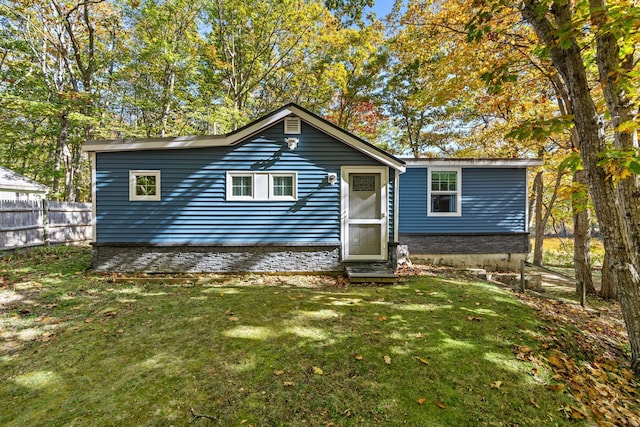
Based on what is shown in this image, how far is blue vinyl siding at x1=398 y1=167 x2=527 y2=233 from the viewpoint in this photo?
965cm

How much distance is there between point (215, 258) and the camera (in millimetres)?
6883

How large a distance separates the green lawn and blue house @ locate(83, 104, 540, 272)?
148cm

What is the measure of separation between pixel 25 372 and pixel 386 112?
63.5 feet

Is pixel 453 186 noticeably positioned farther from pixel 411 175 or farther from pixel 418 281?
pixel 418 281

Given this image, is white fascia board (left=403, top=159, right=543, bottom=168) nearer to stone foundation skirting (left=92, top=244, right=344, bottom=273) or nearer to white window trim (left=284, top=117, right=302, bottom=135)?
white window trim (left=284, top=117, right=302, bottom=135)

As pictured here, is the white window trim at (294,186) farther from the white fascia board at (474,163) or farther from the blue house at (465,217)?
the white fascia board at (474,163)

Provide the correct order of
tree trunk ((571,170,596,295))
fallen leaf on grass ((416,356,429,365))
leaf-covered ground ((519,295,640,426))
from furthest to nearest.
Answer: tree trunk ((571,170,596,295)), fallen leaf on grass ((416,356,429,365)), leaf-covered ground ((519,295,640,426))

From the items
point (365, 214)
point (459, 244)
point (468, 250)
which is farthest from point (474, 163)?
point (365, 214)

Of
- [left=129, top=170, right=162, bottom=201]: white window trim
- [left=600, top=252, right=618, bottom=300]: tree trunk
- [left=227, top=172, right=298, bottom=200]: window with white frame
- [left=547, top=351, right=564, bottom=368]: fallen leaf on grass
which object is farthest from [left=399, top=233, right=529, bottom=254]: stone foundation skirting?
[left=129, top=170, right=162, bottom=201]: white window trim

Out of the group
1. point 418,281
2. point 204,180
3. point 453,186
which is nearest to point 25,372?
point 204,180

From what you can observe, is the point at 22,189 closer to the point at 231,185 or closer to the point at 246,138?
the point at 231,185

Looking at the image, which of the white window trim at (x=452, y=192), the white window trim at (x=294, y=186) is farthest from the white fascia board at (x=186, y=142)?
the white window trim at (x=452, y=192)

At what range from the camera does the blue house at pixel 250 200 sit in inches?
266

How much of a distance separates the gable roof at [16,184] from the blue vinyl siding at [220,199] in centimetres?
1141
